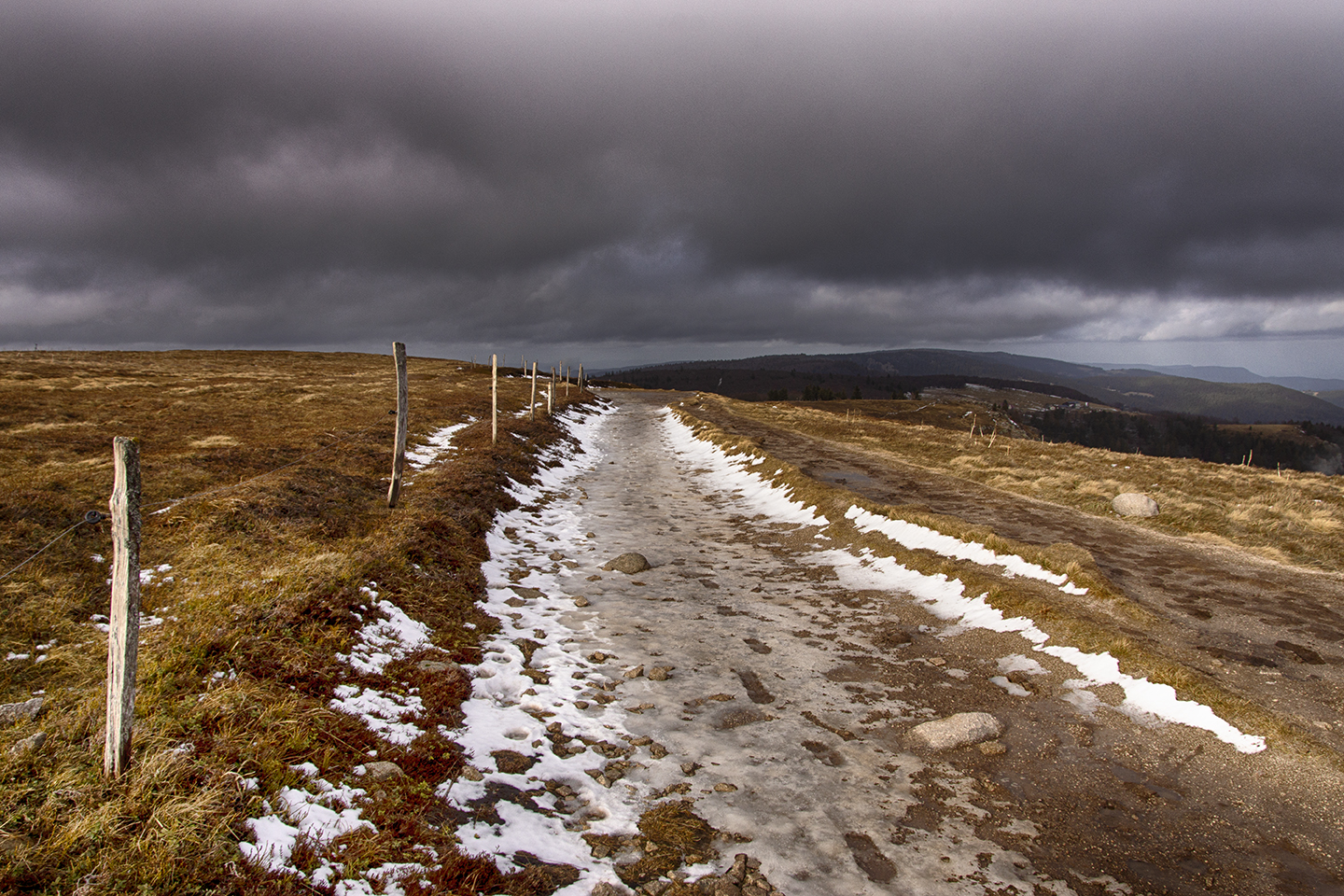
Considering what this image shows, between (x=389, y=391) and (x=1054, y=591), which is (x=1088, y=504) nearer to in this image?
(x=1054, y=591)

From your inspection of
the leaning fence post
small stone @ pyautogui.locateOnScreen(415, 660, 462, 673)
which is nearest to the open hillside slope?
small stone @ pyautogui.locateOnScreen(415, 660, 462, 673)

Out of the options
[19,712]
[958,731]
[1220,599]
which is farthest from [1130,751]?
[19,712]

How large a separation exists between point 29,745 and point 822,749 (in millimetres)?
8072

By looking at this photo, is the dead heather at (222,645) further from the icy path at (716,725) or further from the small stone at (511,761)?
the icy path at (716,725)

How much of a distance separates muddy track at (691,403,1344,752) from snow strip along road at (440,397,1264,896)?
1663 millimetres

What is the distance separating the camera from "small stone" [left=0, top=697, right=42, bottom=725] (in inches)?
239

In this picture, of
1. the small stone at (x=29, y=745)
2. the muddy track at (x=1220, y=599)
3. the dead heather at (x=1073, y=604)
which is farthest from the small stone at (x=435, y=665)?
the muddy track at (x=1220, y=599)

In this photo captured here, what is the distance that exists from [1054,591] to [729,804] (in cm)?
896

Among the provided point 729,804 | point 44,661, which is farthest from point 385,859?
point 44,661

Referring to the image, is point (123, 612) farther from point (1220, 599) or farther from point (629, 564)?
point (1220, 599)

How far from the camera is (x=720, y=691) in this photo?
922 centimetres

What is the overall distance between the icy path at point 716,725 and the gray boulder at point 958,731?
37 centimetres

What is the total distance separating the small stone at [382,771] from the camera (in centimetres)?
609

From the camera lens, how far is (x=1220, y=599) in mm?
12523
